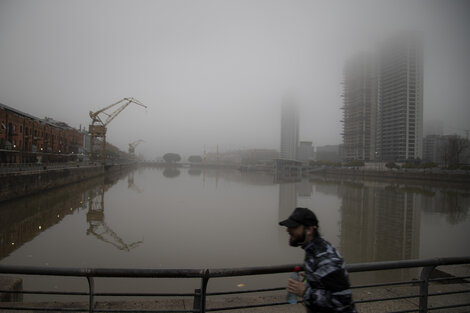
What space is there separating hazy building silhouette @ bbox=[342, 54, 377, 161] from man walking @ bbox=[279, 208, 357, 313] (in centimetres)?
9904

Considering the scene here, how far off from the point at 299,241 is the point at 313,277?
26 centimetres

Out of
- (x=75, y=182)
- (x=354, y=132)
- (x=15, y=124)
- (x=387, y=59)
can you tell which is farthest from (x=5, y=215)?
(x=387, y=59)

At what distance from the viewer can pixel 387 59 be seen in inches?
3752

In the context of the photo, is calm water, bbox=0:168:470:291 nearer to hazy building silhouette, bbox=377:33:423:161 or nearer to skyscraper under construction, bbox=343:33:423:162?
hazy building silhouette, bbox=377:33:423:161

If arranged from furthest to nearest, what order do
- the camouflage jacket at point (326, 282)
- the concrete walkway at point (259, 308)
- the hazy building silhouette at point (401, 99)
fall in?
the hazy building silhouette at point (401, 99)
the concrete walkway at point (259, 308)
the camouflage jacket at point (326, 282)

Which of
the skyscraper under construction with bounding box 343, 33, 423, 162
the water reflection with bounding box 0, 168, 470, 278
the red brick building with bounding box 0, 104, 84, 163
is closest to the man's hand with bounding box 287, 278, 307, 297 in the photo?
the water reflection with bounding box 0, 168, 470, 278

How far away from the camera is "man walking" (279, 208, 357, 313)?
6.18 ft

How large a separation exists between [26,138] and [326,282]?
155 feet

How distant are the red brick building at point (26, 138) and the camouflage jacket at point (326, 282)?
31985 millimetres

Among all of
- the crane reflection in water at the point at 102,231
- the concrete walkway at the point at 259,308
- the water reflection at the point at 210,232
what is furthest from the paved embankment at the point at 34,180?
the concrete walkway at the point at 259,308

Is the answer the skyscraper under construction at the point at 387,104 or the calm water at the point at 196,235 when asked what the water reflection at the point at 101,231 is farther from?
the skyscraper under construction at the point at 387,104

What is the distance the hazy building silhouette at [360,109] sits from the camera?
310ft

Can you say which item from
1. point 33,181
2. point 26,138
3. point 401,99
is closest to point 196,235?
point 33,181

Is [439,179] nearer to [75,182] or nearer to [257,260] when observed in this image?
[257,260]
